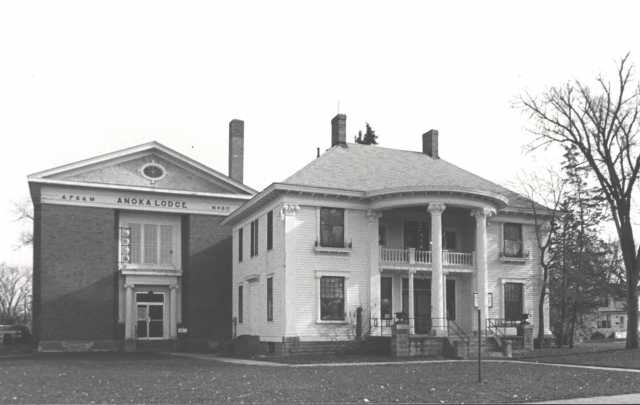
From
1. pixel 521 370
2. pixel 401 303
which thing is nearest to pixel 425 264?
pixel 401 303

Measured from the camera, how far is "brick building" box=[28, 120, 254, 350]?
38.5 m

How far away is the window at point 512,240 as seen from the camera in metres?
34.3

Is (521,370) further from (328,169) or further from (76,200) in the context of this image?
(76,200)

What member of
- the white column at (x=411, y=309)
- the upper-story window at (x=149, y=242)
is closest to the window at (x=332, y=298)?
the white column at (x=411, y=309)

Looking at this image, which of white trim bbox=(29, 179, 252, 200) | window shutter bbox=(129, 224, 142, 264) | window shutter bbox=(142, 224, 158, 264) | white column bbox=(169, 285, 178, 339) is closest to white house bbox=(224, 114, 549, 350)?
white trim bbox=(29, 179, 252, 200)

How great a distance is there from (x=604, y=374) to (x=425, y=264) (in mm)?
12272

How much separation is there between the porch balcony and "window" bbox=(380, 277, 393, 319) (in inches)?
43.7

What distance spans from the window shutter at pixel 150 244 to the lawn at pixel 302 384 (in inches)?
717

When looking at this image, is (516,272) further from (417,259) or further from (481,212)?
(417,259)

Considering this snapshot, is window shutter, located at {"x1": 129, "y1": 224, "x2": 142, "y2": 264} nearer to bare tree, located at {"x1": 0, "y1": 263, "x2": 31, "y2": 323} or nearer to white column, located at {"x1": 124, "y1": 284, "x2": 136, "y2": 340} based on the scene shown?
white column, located at {"x1": 124, "y1": 284, "x2": 136, "y2": 340}

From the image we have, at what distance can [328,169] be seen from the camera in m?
32.4

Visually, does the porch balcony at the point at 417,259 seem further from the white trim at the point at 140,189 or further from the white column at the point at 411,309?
the white trim at the point at 140,189

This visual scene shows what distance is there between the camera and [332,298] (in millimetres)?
30453

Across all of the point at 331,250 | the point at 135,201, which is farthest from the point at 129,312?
the point at 331,250
